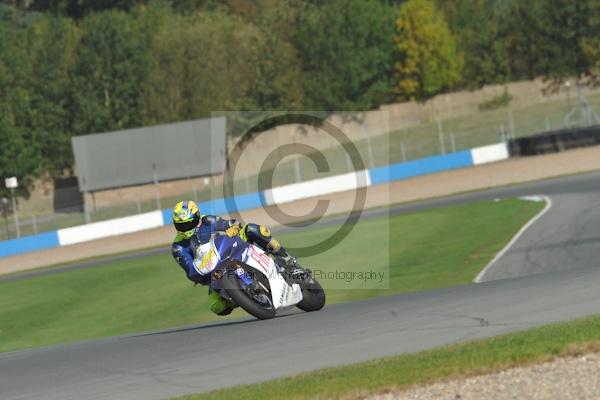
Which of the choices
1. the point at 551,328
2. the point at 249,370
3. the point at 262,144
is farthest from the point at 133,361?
the point at 262,144

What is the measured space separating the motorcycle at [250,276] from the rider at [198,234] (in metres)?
0.11

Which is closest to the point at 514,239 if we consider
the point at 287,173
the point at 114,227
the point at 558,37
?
the point at 287,173

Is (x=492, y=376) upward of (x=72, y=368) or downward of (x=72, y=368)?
upward

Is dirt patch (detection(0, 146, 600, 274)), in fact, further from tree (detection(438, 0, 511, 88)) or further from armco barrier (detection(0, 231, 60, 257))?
tree (detection(438, 0, 511, 88))

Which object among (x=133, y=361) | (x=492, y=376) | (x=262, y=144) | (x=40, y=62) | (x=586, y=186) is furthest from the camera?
(x=40, y=62)

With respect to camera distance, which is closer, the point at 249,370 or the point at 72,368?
the point at 249,370

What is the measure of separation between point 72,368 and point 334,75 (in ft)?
213

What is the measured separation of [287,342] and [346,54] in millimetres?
65689

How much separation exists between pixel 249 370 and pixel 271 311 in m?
3.56

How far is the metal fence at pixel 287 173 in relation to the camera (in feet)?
159

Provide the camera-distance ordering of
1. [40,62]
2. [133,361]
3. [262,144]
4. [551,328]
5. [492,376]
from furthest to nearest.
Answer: [40,62], [262,144], [133,361], [551,328], [492,376]

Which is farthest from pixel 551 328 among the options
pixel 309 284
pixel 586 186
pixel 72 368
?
pixel 586 186

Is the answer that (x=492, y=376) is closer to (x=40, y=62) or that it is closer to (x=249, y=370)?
(x=249, y=370)

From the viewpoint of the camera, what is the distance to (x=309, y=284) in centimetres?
1424
